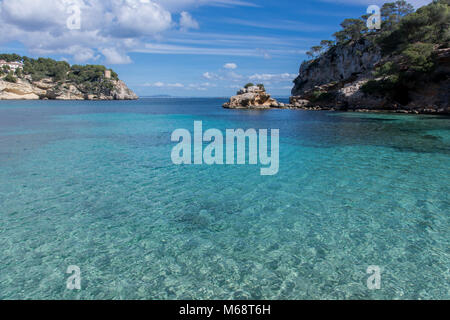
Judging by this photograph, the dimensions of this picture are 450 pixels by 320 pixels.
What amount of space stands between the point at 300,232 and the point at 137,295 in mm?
4174

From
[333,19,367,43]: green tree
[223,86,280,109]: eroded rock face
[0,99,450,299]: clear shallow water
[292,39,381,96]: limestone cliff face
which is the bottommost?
[0,99,450,299]: clear shallow water

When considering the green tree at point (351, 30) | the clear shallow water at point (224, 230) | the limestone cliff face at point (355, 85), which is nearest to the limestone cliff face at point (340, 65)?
the limestone cliff face at point (355, 85)

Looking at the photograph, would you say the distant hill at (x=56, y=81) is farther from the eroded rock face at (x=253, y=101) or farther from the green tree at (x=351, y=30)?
the green tree at (x=351, y=30)

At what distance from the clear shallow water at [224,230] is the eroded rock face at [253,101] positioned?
64.3 m

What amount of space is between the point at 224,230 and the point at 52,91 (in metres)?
170

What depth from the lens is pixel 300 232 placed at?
22.7ft

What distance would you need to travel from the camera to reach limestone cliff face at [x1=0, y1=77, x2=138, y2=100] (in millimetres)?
120875

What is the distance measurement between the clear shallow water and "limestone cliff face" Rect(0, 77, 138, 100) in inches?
5561

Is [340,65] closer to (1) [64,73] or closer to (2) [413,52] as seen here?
(2) [413,52]

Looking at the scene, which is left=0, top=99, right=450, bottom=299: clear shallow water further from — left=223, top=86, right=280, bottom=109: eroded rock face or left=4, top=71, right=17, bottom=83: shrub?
left=4, top=71, right=17, bottom=83: shrub

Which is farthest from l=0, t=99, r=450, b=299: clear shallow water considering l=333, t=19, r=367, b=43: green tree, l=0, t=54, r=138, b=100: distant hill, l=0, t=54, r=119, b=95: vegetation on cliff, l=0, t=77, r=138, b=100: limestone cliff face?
l=0, t=54, r=119, b=95: vegetation on cliff

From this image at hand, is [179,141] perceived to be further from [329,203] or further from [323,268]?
[323,268]

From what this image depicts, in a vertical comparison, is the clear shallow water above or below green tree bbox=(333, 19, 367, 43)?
below
